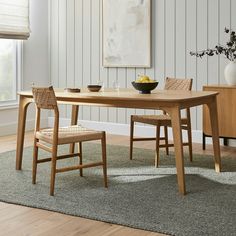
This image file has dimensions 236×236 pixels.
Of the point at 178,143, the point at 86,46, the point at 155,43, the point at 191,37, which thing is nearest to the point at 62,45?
the point at 86,46

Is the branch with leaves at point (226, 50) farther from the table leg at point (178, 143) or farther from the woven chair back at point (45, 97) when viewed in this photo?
the woven chair back at point (45, 97)

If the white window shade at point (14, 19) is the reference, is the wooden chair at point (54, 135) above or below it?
below

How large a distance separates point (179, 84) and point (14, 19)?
260cm

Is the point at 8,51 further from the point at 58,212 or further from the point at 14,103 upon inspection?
the point at 58,212

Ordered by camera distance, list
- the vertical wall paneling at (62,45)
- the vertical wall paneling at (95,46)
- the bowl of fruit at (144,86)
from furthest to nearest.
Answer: the vertical wall paneling at (62,45)
the vertical wall paneling at (95,46)
the bowl of fruit at (144,86)

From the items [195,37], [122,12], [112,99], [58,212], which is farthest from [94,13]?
[58,212]

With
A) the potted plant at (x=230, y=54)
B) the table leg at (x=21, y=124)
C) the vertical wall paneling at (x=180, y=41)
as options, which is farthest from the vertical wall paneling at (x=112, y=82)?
the table leg at (x=21, y=124)

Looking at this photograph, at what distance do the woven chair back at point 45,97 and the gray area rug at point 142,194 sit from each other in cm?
63

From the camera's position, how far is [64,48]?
6.73 metres

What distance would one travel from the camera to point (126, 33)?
6.06m

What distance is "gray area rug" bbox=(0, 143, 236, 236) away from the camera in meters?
2.94

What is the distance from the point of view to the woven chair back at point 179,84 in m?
4.70

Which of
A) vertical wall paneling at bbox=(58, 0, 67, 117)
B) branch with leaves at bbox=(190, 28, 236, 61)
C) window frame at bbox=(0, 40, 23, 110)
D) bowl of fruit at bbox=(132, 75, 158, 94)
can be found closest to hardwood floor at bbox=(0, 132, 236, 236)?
bowl of fruit at bbox=(132, 75, 158, 94)

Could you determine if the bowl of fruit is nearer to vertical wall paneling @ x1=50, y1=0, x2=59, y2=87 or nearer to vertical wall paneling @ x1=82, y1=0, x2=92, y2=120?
vertical wall paneling @ x1=82, y1=0, x2=92, y2=120
